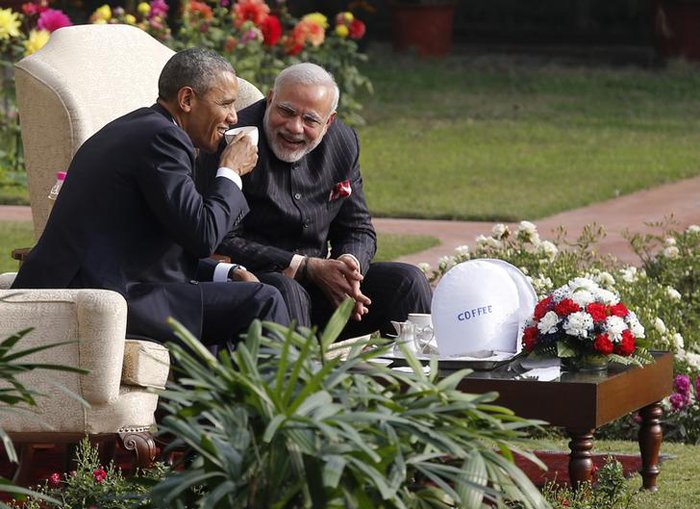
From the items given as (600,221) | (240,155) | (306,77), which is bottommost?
(600,221)

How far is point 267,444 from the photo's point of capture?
275 cm

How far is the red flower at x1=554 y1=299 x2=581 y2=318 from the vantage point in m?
4.73

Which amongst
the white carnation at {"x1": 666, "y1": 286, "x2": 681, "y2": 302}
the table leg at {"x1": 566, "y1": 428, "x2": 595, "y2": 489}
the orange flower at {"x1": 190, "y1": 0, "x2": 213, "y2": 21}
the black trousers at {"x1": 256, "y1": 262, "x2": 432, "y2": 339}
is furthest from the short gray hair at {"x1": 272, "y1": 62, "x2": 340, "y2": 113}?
the orange flower at {"x1": 190, "y1": 0, "x2": 213, "y2": 21}

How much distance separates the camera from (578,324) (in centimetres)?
465

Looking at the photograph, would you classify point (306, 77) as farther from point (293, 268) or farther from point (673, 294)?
point (673, 294)

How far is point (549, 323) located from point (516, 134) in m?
10.5

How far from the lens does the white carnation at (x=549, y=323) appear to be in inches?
185

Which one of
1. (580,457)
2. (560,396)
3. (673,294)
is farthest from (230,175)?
(673,294)

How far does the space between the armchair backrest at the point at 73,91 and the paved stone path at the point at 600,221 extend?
126 inches

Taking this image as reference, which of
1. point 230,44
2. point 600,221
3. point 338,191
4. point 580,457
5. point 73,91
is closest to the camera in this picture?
point 580,457

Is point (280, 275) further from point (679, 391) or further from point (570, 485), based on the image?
point (679, 391)

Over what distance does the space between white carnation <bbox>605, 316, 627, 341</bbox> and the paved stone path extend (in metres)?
4.38

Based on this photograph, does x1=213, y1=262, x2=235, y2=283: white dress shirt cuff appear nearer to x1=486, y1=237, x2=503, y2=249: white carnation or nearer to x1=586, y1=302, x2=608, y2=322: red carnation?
x1=586, y1=302, x2=608, y2=322: red carnation

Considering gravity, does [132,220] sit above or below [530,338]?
above
